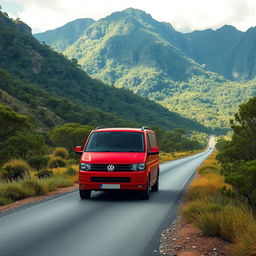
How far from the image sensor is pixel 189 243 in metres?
7.16

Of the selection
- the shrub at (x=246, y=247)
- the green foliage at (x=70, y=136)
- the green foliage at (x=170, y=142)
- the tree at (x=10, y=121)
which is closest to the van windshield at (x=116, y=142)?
the shrub at (x=246, y=247)

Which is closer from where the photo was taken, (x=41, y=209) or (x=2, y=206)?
(x=41, y=209)

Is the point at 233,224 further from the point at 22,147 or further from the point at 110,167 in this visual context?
the point at 22,147

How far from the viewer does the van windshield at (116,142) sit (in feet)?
43.0

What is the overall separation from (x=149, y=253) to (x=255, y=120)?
12.3 m

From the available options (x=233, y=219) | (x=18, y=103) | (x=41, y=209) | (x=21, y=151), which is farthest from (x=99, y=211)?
(x=18, y=103)

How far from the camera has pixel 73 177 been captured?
20.6 metres

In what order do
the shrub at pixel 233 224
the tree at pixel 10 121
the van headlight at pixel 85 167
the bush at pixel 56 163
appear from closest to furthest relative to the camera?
the shrub at pixel 233 224 → the van headlight at pixel 85 167 → the tree at pixel 10 121 → the bush at pixel 56 163

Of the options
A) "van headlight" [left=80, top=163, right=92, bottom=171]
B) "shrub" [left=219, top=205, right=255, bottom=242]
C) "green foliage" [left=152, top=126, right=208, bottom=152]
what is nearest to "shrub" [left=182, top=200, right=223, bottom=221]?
"shrub" [left=219, top=205, right=255, bottom=242]

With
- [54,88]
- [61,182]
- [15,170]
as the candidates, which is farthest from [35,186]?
[54,88]

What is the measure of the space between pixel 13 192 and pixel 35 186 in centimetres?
143

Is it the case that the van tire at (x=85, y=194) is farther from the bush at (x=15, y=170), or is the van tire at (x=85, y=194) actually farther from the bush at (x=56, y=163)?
the bush at (x=56, y=163)

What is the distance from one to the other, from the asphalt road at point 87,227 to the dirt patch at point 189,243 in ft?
0.69

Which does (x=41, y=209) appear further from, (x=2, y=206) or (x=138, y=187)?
(x=138, y=187)
